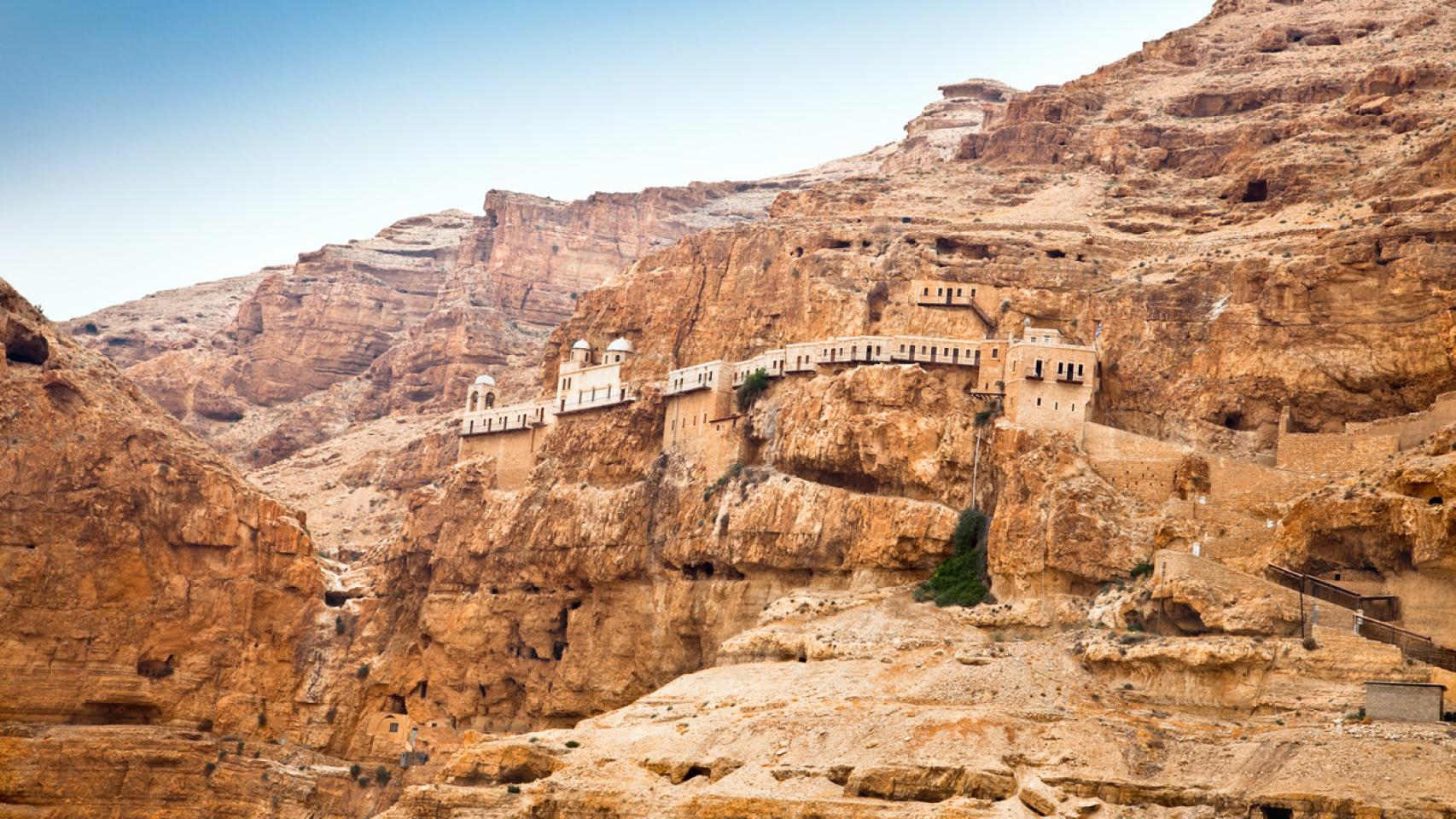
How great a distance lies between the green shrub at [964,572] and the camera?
8944 centimetres

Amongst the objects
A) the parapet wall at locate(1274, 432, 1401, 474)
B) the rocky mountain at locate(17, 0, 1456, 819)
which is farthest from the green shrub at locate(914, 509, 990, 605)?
the parapet wall at locate(1274, 432, 1401, 474)

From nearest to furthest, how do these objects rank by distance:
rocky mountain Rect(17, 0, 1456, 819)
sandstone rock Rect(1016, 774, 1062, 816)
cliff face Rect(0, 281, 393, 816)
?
sandstone rock Rect(1016, 774, 1062, 816) < rocky mountain Rect(17, 0, 1456, 819) < cliff face Rect(0, 281, 393, 816)

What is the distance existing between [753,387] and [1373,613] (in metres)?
32.6

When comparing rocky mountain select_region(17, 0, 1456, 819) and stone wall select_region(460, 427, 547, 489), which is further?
stone wall select_region(460, 427, 547, 489)

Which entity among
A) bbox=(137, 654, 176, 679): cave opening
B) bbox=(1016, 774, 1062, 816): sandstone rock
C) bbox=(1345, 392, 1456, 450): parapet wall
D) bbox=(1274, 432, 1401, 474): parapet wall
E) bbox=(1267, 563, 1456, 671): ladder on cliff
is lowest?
bbox=(137, 654, 176, 679): cave opening

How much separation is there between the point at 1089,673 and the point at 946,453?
16.0 m

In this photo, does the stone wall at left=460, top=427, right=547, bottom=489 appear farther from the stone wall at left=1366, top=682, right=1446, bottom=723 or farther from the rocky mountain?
the stone wall at left=1366, top=682, right=1446, bottom=723

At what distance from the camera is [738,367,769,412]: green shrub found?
102 meters

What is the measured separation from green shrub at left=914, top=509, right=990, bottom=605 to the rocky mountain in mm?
683

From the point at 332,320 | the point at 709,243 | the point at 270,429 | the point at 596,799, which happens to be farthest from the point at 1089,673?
the point at 332,320

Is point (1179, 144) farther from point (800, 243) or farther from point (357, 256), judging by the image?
point (357, 256)

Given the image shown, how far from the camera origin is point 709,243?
114062mm

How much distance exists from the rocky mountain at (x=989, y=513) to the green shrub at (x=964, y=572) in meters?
0.68

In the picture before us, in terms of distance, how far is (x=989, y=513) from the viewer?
9275 cm
